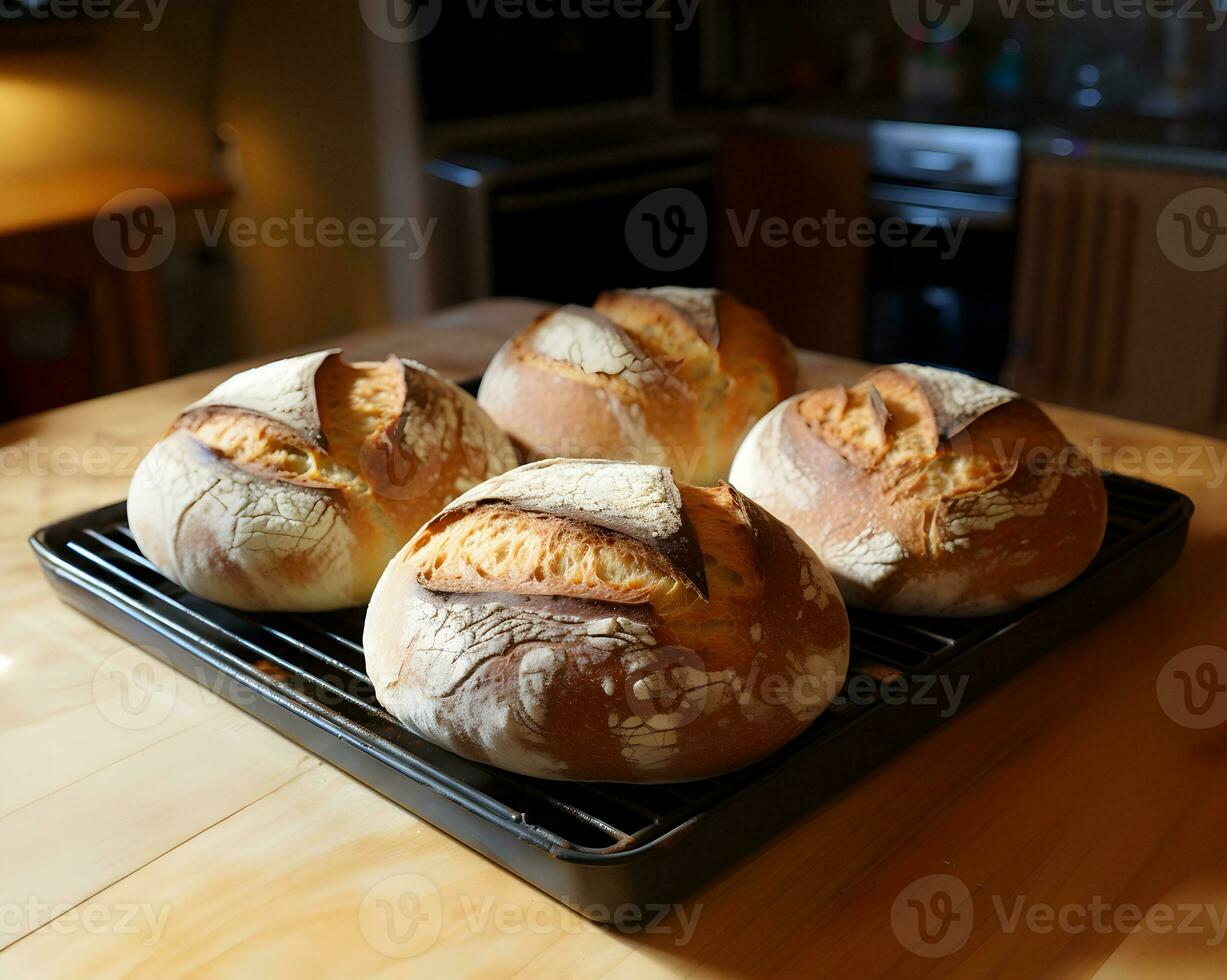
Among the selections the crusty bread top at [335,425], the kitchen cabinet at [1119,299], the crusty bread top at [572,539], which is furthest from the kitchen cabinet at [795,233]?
the crusty bread top at [572,539]

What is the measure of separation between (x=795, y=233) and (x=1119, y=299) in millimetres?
897

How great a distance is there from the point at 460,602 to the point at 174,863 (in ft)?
0.82

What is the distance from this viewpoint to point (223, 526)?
0.99m

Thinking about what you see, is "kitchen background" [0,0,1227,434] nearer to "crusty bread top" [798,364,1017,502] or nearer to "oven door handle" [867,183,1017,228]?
"oven door handle" [867,183,1017,228]

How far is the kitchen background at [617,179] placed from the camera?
2766 millimetres

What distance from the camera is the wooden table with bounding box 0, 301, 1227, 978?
696 mm

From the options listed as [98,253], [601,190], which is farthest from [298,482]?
[98,253]

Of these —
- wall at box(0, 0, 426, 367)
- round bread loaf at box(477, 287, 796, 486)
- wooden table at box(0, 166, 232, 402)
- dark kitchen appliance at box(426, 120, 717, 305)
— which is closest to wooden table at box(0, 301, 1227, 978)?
round bread loaf at box(477, 287, 796, 486)

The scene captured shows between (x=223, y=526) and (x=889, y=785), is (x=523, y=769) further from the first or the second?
(x=223, y=526)

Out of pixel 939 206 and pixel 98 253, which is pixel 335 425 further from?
pixel 98 253

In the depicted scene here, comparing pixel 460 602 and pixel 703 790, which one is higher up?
pixel 460 602

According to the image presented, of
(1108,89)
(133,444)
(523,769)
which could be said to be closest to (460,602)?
(523,769)

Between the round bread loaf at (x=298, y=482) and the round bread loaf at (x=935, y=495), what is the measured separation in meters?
0.30

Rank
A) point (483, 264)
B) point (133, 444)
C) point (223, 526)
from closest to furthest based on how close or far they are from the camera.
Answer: point (223, 526)
point (133, 444)
point (483, 264)
